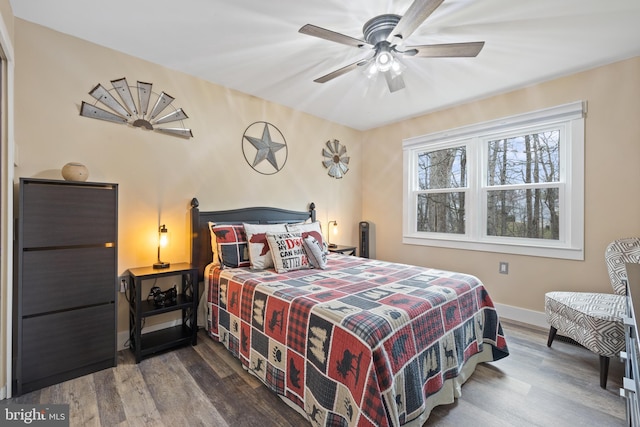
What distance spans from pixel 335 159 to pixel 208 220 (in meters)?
2.14

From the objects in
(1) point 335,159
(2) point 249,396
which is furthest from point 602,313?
(1) point 335,159

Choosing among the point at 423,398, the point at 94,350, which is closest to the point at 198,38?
the point at 94,350

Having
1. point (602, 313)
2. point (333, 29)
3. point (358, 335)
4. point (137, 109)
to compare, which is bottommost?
point (602, 313)

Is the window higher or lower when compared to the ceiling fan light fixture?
lower

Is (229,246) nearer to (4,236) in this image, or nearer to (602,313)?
(4,236)

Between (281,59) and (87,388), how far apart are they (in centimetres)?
289

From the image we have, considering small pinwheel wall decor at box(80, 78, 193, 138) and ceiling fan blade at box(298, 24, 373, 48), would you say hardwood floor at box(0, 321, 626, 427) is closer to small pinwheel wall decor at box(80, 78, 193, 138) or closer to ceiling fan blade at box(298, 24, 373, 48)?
small pinwheel wall decor at box(80, 78, 193, 138)

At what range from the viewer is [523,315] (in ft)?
10.0

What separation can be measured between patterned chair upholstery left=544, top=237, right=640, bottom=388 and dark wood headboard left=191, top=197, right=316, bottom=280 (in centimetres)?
285

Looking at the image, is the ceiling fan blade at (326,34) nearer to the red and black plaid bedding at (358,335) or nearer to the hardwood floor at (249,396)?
the red and black plaid bedding at (358,335)

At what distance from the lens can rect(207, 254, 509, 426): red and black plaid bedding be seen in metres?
1.35

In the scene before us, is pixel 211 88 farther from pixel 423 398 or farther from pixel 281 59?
pixel 423 398

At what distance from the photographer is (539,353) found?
2.44 metres

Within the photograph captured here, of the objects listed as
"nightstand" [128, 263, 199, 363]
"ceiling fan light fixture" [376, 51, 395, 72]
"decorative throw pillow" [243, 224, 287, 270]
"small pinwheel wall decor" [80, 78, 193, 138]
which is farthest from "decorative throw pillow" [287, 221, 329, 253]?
"ceiling fan light fixture" [376, 51, 395, 72]
